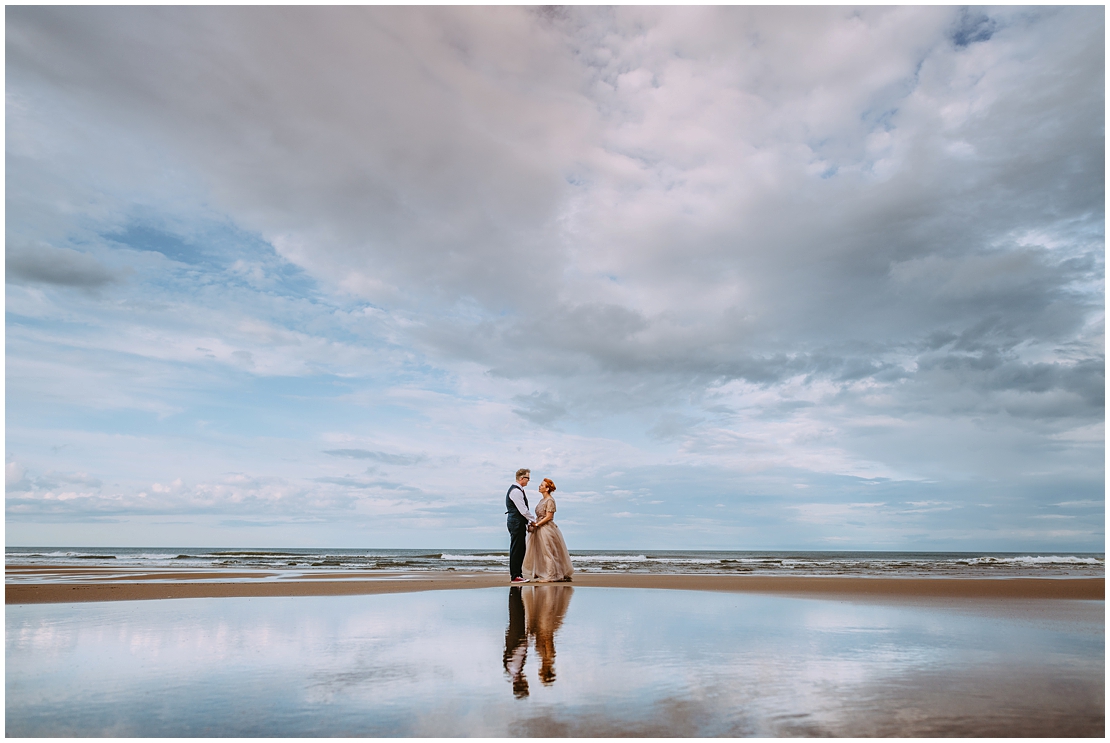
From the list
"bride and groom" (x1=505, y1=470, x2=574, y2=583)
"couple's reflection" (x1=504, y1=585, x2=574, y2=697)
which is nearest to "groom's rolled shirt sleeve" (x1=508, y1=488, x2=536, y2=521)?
"bride and groom" (x1=505, y1=470, x2=574, y2=583)

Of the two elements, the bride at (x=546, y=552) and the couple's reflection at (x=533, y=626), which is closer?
the couple's reflection at (x=533, y=626)

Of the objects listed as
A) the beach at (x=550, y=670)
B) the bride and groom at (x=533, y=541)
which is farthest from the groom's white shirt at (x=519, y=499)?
the beach at (x=550, y=670)

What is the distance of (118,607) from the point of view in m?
7.94

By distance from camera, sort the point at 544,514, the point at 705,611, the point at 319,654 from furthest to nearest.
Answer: the point at 544,514 < the point at 705,611 < the point at 319,654

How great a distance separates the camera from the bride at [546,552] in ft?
40.1

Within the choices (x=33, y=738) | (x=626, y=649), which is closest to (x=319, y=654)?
(x=33, y=738)

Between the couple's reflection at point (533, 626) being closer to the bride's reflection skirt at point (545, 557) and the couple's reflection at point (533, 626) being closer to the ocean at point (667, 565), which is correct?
the bride's reflection skirt at point (545, 557)

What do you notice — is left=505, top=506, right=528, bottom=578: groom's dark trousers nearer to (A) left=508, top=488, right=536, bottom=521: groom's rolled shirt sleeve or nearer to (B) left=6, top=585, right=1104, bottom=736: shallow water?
(A) left=508, top=488, right=536, bottom=521: groom's rolled shirt sleeve

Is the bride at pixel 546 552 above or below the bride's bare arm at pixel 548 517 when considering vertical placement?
below

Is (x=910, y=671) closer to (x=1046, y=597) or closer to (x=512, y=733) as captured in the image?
(x=512, y=733)

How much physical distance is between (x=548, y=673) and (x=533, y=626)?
84.5 inches

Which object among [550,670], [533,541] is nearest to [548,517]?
[533,541]

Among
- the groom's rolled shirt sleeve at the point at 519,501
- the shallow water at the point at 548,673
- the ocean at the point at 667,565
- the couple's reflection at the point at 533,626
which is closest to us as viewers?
the shallow water at the point at 548,673

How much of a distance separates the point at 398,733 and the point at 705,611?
5.49m
